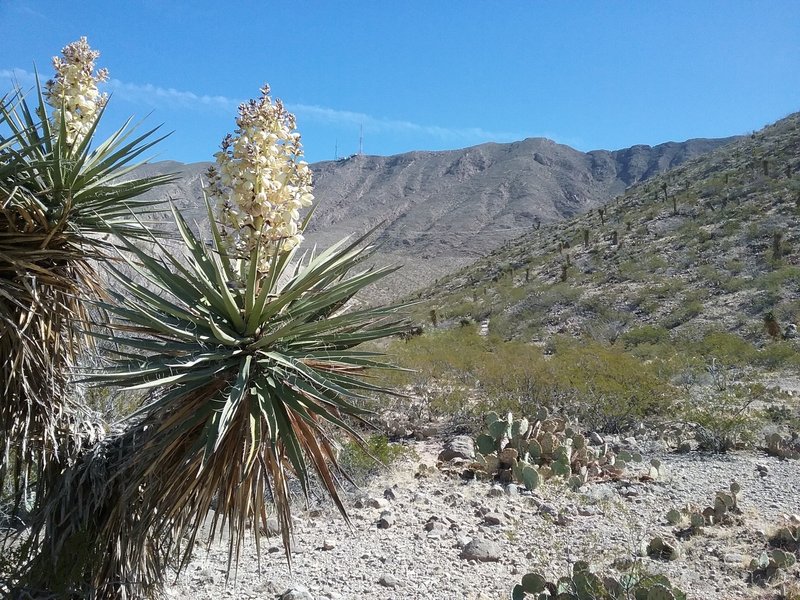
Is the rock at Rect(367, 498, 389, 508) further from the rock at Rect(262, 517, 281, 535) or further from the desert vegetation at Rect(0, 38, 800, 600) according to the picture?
the rock at Rect(262, 517, 281, 535)

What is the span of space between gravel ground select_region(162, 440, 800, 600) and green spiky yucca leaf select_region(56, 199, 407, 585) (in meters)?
1.09

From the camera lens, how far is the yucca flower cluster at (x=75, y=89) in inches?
148

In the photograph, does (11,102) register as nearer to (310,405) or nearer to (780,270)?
(310,405)

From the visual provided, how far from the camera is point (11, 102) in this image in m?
3.65

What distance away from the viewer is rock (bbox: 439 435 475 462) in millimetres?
7324

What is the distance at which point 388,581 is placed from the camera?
434 centimetres

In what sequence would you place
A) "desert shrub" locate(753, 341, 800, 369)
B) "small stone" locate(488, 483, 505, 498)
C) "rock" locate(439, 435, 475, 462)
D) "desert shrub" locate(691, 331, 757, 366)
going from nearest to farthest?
"small stone" locate(488, 483, 505, 498)
"rock" locate(439, 435, 475, 462)
"desert shrub" locate(753, 341, 800, 369)
"desert shrub" locate(691, 331, 757, 366)

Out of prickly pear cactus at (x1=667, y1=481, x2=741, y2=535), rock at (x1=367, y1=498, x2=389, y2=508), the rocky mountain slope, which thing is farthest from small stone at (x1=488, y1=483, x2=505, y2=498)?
the rocky mountain slope

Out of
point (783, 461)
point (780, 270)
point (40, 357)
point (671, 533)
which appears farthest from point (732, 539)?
point (780, 270)

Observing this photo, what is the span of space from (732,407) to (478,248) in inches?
1885

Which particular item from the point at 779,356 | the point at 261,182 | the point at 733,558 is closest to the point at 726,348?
the point at 779,356

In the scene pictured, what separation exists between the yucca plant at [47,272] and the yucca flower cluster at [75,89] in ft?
0.58

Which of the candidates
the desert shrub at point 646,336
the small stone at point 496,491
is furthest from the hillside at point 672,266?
the small stone at point 496,491

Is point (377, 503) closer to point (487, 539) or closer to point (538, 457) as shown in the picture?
point (487, 539)
